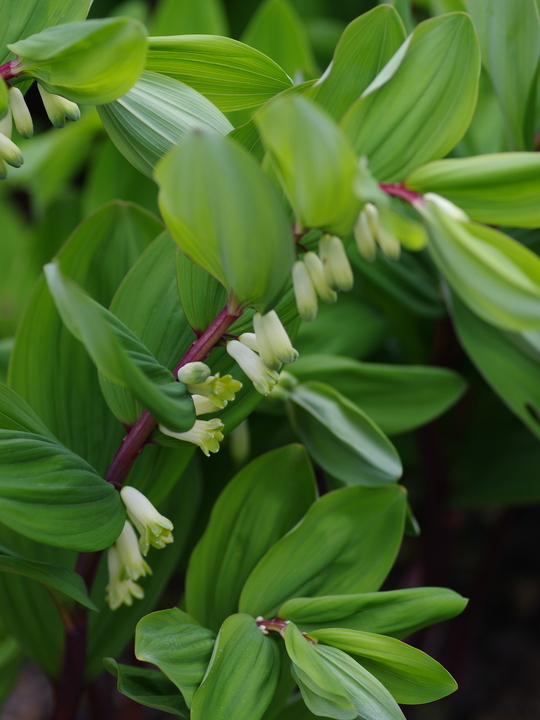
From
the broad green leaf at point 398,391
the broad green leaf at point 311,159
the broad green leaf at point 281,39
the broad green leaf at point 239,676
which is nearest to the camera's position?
the broad green leaf at point 311,159

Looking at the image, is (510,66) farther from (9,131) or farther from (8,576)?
(8,576)

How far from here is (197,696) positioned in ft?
1.00

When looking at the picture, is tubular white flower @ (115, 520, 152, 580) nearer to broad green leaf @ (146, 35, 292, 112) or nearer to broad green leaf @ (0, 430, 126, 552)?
broad green leaf @ (0, 430, 126, 552)

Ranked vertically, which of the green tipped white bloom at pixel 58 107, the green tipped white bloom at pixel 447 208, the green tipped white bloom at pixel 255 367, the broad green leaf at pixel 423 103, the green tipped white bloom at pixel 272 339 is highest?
the green tipped white bloom at pixel 58 107

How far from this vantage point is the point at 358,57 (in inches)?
11.6

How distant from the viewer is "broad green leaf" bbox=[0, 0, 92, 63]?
1.01 ft

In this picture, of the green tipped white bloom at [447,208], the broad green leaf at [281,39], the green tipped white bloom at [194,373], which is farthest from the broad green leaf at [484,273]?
the broad green leaf at [281,39]

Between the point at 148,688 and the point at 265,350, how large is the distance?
0.21 meters

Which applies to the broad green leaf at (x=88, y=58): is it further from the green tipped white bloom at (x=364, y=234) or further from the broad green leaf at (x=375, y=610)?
the broad green leaf at (x=375, y=610)

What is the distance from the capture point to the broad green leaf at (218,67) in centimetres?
31

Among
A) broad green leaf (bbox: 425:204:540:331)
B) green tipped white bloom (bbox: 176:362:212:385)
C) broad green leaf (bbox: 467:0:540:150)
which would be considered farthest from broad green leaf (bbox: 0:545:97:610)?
broad green leaf (bbox: 467:0:540:150)

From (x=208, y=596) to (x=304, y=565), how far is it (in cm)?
7

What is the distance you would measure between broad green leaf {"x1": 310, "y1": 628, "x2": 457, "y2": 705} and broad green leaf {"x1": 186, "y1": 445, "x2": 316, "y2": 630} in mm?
88

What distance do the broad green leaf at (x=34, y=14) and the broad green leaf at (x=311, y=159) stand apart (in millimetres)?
155
